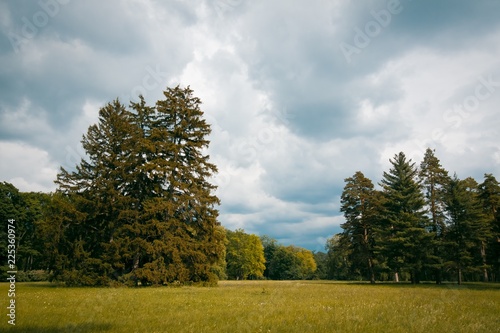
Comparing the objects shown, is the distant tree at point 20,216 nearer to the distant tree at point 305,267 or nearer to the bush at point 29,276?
the bush at point 29,276

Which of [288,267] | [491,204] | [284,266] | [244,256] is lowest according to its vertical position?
[288,267]

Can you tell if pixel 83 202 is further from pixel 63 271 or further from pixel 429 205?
pixel 429 205

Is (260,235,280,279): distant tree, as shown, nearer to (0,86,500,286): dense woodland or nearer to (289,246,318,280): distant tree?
(289,246,318,280): distant tree

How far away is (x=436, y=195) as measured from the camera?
152 feet

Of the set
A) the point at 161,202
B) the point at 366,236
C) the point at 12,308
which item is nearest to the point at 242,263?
the point at 366,236

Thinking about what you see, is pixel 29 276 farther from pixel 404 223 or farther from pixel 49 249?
pixel 404 223

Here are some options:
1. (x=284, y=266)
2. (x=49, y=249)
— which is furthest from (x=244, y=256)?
(x=49, y=249)

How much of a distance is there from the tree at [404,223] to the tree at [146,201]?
24.6 m

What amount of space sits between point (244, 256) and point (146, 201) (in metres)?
70.6

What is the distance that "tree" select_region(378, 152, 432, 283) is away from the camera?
42.4 meters

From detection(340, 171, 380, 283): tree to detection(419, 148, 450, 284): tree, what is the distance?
24.2 feet

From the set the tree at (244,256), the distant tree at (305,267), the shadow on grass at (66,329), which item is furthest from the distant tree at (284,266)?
the shadow on grass at (66,329)

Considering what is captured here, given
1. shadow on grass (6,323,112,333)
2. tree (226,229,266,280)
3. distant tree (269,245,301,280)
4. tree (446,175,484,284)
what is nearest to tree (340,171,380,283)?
tree (446,175,484,284)

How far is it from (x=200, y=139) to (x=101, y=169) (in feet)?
35.8
